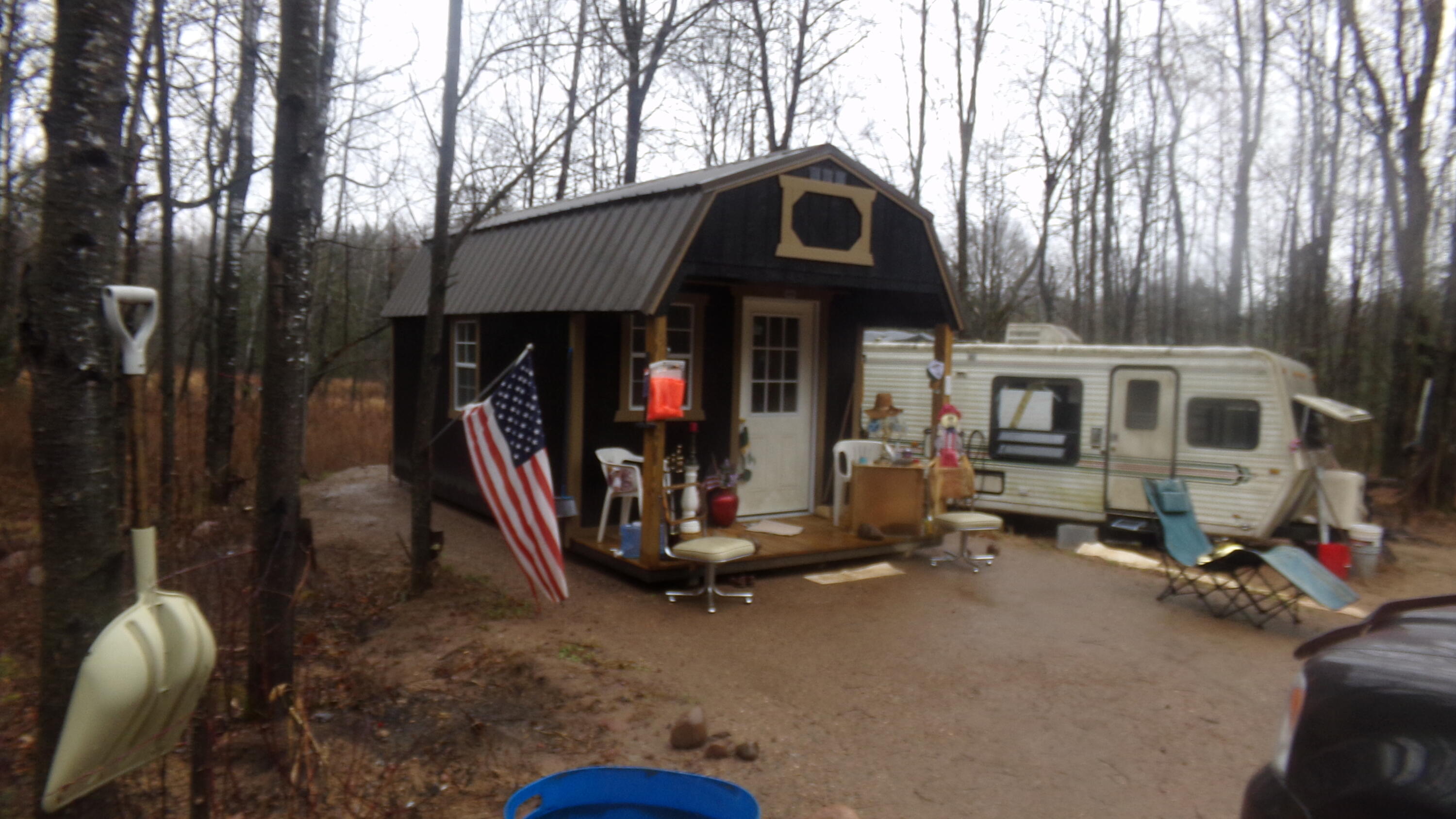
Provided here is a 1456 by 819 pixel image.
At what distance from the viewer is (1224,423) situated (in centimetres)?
1116

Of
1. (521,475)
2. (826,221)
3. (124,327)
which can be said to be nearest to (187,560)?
(521,475)

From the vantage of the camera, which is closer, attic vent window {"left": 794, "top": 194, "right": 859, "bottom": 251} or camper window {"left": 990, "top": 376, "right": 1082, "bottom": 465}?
attic vent window {"left": 794, "top": 194, "right": 859, "bottom": 251}

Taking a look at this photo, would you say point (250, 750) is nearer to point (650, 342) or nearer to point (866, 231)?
point (650, 342)

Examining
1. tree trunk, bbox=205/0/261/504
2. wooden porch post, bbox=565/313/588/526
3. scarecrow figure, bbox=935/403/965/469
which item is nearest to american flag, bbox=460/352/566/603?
wooden porch post, bbox=565/313/588/526

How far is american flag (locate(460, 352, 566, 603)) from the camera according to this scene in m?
6.09

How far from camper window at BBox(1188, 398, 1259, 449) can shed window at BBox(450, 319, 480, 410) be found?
8.39 metres

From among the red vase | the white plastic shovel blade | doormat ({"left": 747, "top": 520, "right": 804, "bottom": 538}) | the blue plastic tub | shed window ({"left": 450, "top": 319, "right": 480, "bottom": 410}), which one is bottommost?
doormat ({"left": 747, "top": 520, "right": 804, "bottom": 538})

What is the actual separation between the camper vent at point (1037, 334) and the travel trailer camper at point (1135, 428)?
1.0 inches

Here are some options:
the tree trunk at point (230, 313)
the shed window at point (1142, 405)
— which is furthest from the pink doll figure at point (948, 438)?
the tree trunk at point (230, 313)

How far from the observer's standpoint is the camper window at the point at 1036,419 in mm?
12227

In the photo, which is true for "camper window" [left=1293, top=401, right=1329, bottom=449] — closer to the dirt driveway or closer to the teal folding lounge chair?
the teal folding lounge chair

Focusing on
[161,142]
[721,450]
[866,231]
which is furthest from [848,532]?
[161,142]

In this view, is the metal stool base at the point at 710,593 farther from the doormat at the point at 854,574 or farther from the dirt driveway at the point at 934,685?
the doormat at the point at 854,574

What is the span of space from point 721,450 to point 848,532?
1.47 m
